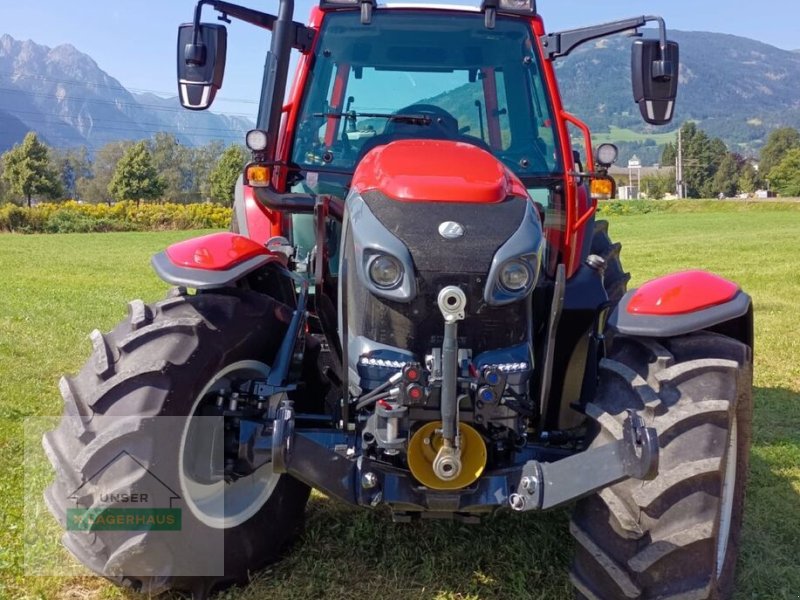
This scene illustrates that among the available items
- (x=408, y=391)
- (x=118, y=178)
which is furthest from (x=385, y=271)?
(x=118, y=178)

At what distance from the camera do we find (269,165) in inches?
140

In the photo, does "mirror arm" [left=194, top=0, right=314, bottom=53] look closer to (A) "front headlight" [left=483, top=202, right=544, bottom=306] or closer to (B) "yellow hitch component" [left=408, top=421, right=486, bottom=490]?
(A) "front headlight" [left=483, top=202, right=544, bottom=306]

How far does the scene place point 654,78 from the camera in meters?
Answer: 3.46

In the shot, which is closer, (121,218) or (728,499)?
(728,499)

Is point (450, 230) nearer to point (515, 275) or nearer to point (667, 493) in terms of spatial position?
point (515, 275)

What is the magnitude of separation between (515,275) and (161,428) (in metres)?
1.23

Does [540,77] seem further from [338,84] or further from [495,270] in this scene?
[495,270]

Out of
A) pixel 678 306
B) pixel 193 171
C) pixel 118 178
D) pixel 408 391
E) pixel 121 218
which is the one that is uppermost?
pixel 678 306

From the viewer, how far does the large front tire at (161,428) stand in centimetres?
259

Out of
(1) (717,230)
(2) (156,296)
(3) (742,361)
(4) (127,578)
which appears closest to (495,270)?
(3) (742,361)

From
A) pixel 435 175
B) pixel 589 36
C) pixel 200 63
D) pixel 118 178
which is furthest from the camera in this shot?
pixel 118 178

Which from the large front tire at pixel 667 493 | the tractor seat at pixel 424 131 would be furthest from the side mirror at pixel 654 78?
the large front tire at pixel 667 493

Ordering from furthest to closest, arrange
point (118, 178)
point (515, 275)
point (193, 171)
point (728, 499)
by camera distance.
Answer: point (193, 171), point (118, 178), point (728, 499), point (515, 275)

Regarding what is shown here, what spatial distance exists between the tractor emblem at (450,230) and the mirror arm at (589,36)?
4.73 ft
